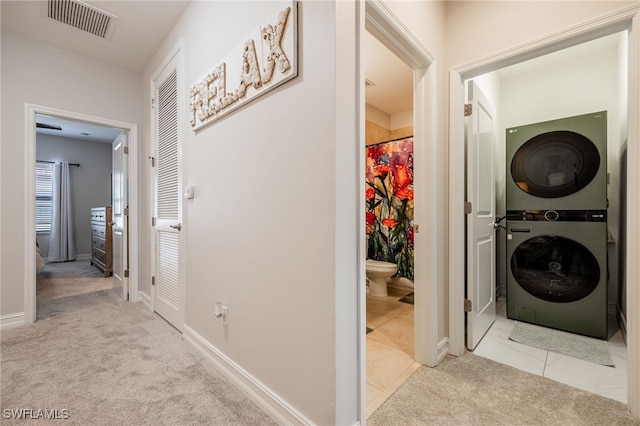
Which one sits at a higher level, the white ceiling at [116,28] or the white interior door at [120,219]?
the white ceiling at [116,28]

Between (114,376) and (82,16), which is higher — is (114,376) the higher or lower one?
the lower one

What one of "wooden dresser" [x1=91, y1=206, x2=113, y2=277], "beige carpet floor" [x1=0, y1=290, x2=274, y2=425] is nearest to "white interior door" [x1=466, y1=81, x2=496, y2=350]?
"beige carpet floor" [x1=0, y1=290, x2=274, y2=425]

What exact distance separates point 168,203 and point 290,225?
1723 millimetres

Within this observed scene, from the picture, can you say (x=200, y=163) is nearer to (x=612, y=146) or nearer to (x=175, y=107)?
A: (x=175, y=107)

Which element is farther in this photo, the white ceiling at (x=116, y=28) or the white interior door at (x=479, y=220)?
the white ceiling at (x=116, y=28)

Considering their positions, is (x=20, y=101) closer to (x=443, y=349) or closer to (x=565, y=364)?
(x=443, y=349)

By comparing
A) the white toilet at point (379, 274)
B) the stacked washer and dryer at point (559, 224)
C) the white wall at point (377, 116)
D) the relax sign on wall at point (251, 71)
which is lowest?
the white toilet at point (379, 274)

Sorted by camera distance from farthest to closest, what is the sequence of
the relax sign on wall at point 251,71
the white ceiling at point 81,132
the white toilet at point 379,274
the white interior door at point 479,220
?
the white ceiling at point 81,132
the white toilet at point 379,274
the white interior door at point 479,220
the relax sign on wall at point 251,71

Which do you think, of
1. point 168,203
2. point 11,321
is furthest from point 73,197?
point 168,203

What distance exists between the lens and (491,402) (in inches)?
54.2

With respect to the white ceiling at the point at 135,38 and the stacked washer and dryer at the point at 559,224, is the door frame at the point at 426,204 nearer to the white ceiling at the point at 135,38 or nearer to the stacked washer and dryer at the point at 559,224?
the white ceiling at the point at 135,38

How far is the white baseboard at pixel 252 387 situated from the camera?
3.93 ft

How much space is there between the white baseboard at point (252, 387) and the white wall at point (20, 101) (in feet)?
6.34

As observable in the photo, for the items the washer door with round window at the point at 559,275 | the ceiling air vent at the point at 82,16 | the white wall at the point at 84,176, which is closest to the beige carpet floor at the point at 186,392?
the washer door with round window at the point at 559,275
